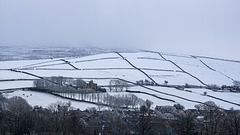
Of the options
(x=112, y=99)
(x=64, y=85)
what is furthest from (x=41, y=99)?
(x=64, y=85)

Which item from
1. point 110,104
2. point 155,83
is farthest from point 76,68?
point 110,104

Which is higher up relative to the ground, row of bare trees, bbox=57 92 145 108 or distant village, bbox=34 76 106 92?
distant village, bbox=34 76 106 92

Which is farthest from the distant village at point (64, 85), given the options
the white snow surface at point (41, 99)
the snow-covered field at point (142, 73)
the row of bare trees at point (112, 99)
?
the white snow surface at point (41, 99)

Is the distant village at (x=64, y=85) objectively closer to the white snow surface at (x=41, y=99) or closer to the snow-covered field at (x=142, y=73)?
the snow-covered field at (x=142, y=73)

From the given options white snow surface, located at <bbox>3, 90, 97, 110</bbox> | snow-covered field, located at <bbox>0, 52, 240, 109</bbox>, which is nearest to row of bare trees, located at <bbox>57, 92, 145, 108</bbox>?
white snow surface, located at <bbox>3, 90, 97, 110</bbox>

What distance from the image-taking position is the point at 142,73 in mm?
76375

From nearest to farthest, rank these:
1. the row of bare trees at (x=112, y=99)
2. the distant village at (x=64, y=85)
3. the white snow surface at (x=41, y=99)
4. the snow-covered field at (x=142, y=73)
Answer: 1. the white snow surface at (x=41, y=99)
2. the row of bare trees at (x=112, y=99)
3. the snow-covered field at (x=142, y=73)
4. the distant village at (x=64, y=85)

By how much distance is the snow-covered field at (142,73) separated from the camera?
50000 millimetres

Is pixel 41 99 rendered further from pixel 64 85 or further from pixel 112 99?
pixel 64 85

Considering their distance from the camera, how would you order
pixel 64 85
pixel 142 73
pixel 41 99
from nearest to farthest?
pixel 41 99 < pixel 64 85 < pixel 142 73

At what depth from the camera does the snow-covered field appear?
164 ft

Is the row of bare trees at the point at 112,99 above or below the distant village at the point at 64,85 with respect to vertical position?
below

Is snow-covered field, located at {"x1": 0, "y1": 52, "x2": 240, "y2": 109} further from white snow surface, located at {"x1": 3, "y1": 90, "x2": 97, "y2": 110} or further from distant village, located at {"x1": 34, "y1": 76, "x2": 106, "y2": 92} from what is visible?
distant village, located at {"x1": 34, "y1": 76, "x2": 106, "y2": 92}

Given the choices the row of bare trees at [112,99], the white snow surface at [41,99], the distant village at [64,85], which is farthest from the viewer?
the distant village at [64,85]
